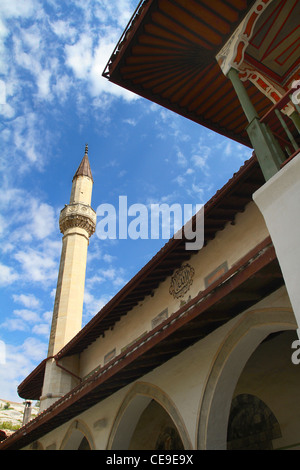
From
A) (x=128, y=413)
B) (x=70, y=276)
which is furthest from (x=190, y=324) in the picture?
(x=70, y=276)

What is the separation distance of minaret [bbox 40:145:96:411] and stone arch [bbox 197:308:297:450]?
8.47m

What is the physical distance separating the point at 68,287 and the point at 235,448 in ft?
30.8

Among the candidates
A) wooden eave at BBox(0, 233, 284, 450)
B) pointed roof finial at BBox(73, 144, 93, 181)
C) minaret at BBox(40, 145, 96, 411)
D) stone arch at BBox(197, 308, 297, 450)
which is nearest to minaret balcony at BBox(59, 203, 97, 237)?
minaret at BBox(40, 145, 96, 411)

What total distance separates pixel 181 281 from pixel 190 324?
3.15 meters

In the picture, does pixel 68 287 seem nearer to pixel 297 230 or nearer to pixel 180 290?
pixel 180 290

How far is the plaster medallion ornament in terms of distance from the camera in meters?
7.89

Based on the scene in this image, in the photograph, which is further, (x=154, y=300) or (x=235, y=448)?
(x=154, y=300)

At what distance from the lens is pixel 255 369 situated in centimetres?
739

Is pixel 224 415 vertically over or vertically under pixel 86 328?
under

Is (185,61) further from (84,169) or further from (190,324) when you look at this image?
(84,169)

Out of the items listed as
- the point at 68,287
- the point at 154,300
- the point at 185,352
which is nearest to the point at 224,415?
the point at 185,352

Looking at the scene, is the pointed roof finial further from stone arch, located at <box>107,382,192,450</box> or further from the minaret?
stone arch, located at <box>107,382,192,450</box>

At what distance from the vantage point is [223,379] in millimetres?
5074

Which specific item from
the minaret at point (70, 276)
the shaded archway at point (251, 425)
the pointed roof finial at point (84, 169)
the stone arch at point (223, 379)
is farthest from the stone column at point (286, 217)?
the pointed roof finial at point (84, 169)
